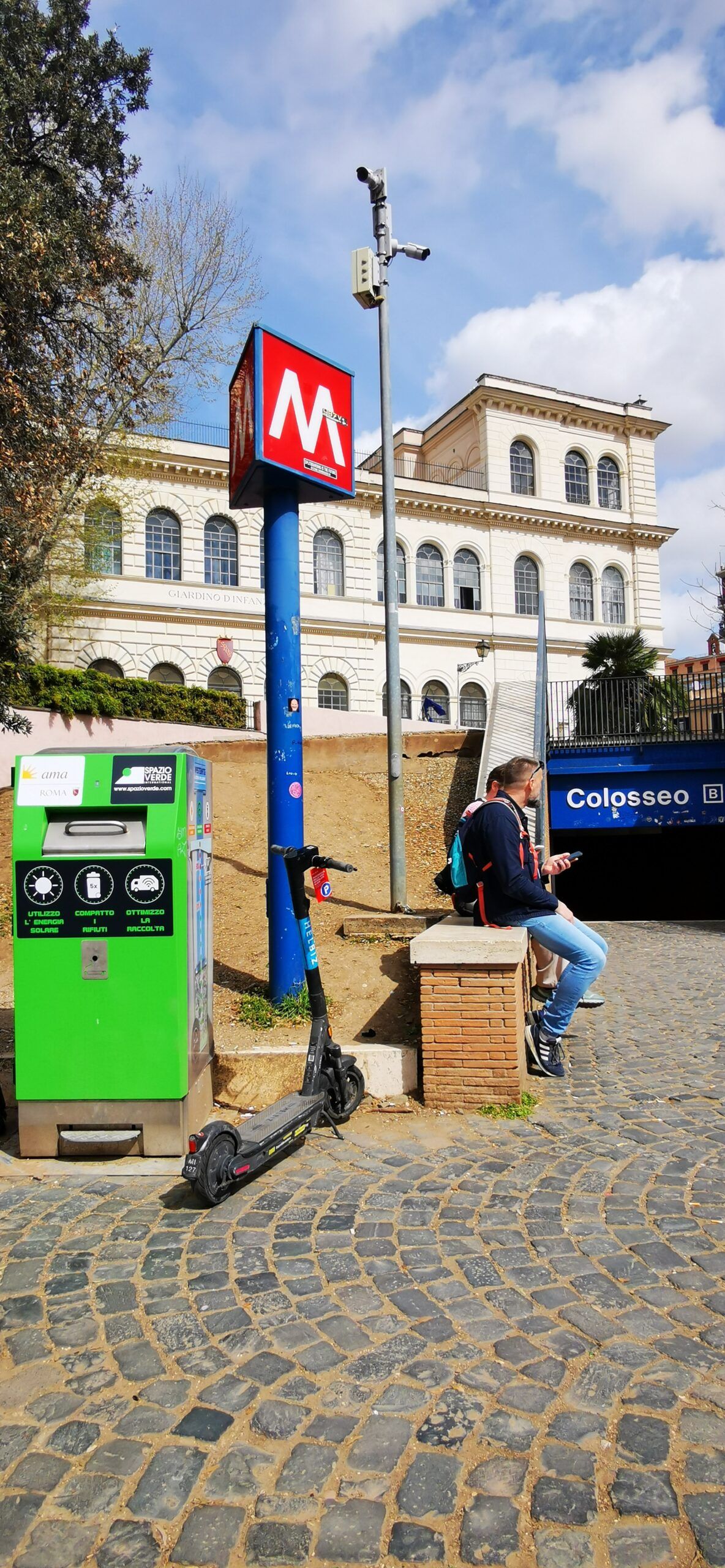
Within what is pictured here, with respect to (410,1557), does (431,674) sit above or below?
above

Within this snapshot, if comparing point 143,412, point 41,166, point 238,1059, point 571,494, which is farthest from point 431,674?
point 238,1059

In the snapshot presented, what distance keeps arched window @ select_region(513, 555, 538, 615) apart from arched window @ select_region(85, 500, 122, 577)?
1567 centimetres

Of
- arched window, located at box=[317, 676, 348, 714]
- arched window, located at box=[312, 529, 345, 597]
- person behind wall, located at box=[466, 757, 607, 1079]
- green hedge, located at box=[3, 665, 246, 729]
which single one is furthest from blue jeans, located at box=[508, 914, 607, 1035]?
arched window, located at box=[312, 529, 345, 597]

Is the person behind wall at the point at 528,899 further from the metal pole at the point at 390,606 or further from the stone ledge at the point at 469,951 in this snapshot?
the metal pole at the point at 390,606

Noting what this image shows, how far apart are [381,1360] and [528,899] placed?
301cm

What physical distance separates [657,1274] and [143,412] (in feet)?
63.0

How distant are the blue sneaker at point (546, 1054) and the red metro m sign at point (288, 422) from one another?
3.94m

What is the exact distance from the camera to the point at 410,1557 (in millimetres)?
2010

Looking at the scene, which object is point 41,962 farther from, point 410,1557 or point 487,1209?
point 410,1557

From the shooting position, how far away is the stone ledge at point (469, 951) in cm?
502

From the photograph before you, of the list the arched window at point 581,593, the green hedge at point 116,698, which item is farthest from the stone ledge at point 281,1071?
the arched window at point 581,593

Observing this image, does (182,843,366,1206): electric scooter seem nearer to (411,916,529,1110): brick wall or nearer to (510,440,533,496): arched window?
(411,916,529,1110): brick wall

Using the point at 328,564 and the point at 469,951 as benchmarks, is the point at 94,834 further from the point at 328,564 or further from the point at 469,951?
the point at 328,564

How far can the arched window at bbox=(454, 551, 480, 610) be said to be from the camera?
35.2 meters
